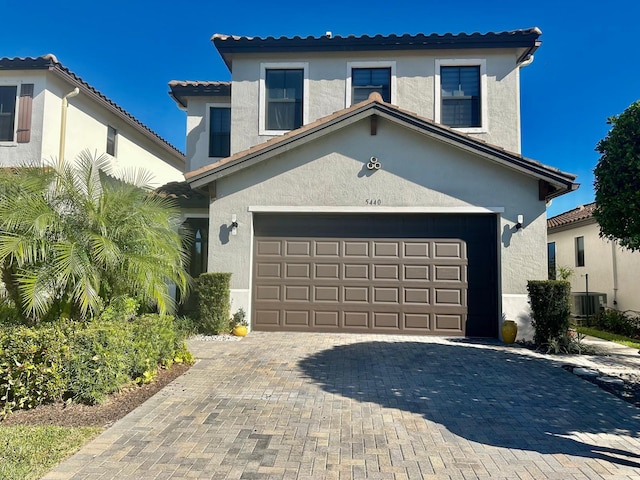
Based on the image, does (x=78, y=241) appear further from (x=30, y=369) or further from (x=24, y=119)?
(x=24, y=119)

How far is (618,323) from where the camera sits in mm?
12297

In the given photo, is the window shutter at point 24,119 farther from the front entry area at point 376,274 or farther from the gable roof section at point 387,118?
the front entry area at point 376,274

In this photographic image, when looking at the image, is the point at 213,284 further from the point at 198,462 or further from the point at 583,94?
the point at 583,94

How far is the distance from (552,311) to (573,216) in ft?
35.3

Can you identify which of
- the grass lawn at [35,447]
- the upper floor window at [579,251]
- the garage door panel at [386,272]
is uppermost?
the upper floor window at [579,251]

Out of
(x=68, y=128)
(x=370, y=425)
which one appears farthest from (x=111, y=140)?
(x=370, y=425)

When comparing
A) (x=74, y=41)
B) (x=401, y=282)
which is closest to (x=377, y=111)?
(x=401, y=282)

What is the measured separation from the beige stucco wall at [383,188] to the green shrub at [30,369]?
17.4ft

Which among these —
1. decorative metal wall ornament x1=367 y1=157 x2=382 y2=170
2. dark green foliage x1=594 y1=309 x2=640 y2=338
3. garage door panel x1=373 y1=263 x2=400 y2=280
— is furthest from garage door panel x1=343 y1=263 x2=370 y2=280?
dark green foliage x1=594 y1=309 x2=640 y2=338

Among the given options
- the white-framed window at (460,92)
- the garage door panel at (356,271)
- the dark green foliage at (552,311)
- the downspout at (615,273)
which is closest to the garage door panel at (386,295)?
the garage door panel at (356,271)

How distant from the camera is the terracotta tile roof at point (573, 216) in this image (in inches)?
637

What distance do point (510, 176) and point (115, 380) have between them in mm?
9209

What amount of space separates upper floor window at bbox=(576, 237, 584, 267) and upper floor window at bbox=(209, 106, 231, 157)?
45.7 ft

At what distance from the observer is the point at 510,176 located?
32.8 ft
